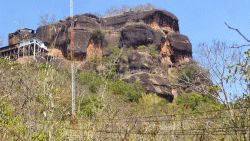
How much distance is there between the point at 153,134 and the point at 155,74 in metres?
29.7

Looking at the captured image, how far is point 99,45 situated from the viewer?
4128 centimetres

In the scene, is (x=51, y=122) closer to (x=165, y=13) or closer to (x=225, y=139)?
(x=225, y=139)

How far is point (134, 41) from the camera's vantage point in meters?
40.5

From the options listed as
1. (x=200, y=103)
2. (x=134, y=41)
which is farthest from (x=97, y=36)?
(x=200, y=103)

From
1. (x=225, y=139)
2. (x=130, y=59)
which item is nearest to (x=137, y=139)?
(x=225, y=139)

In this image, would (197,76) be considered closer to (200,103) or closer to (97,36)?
(200,103)

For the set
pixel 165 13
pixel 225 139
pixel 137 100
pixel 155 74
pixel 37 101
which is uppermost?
pixel 165 13

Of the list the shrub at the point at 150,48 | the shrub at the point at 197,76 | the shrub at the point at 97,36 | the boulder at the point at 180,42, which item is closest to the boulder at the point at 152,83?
the shrub at the point at 197,76

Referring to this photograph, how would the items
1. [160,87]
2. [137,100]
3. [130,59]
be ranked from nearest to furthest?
[137,100] < [160,87] < [130,59]

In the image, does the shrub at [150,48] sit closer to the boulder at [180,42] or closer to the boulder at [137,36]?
the boulder at [137,36]

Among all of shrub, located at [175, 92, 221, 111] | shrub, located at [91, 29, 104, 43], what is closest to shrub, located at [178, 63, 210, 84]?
shrub, located at [175, 92, 221, 111]

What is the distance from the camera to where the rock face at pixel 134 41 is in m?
37.1

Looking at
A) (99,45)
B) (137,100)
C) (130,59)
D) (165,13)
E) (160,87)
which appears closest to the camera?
(137,100)

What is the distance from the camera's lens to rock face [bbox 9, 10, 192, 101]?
122 feet
